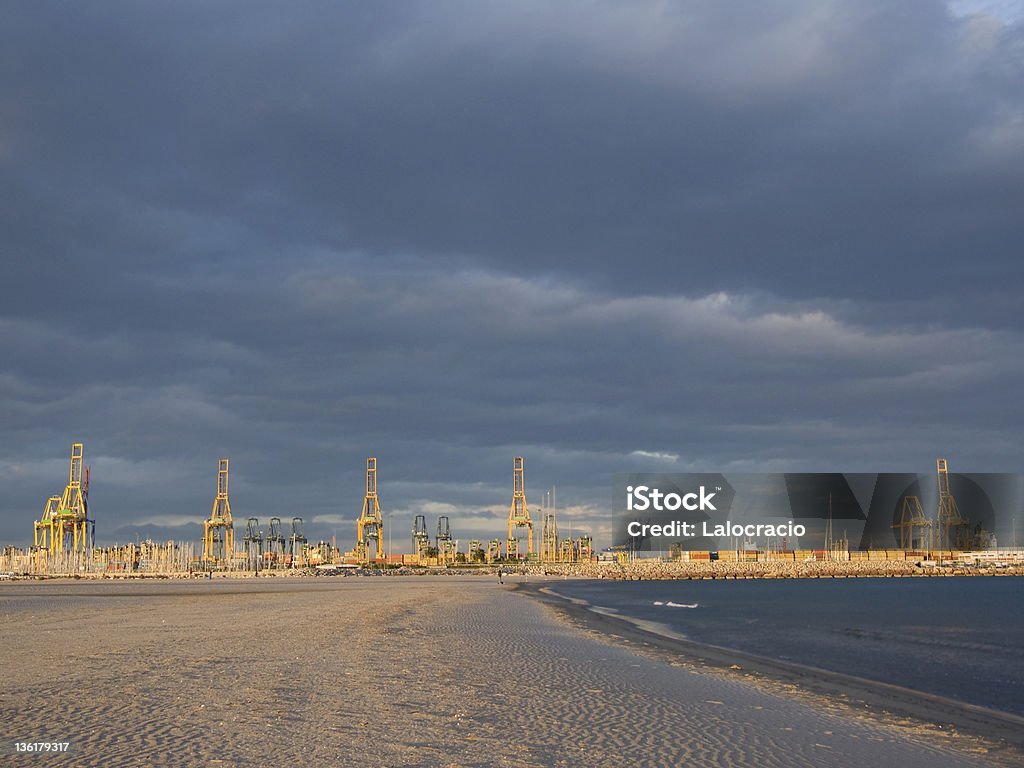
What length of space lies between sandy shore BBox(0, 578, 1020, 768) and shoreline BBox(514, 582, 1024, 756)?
29.5 inches

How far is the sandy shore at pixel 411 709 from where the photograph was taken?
11.3 metres

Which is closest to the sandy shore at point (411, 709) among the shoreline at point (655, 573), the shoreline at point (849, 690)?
the shoreline at point (849, 690)

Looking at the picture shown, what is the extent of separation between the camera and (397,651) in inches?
891

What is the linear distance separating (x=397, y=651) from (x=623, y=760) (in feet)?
41.0

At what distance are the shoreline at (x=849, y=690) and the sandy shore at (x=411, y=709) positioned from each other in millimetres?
750

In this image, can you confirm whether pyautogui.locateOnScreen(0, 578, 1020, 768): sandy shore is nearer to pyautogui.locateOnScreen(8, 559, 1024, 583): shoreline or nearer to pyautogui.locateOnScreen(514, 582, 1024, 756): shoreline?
pyautogui.locateOnScreen(514, 582, 1024, 756): shoreline

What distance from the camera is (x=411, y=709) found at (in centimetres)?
1406

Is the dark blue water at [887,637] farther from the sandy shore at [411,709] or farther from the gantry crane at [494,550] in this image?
the gantry crane at [494,550]

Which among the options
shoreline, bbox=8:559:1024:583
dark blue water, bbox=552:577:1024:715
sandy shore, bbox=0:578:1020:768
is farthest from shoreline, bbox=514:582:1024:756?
shoreline, bbox=8:559:1024:583

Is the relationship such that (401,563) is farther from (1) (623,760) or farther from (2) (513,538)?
(1) (623,760)

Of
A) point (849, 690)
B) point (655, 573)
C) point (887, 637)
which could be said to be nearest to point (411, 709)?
point (849, 690)

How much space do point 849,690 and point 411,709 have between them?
11684 millimetres

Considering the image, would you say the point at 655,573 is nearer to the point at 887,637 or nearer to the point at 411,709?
the point at 887,637

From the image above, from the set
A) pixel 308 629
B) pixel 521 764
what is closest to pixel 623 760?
pixel 521 764
